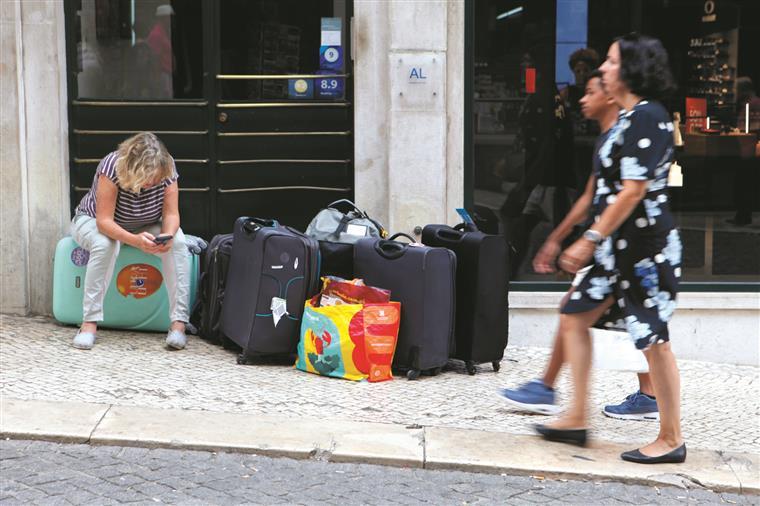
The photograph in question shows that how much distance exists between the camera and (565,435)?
521 cm

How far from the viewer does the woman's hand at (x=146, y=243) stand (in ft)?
22.6

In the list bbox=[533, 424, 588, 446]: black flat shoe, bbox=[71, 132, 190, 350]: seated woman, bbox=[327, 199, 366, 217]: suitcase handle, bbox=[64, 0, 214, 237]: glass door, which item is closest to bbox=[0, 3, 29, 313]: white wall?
bbox=[64, 0, 214, 237]: glass door

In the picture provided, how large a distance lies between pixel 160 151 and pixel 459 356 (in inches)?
86.2

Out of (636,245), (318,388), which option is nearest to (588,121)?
(318,388)

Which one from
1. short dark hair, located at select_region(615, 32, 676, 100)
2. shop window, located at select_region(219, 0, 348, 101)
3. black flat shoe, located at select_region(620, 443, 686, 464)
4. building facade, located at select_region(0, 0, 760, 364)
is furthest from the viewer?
shop window, located at select_region(219, 0, 348, 101)

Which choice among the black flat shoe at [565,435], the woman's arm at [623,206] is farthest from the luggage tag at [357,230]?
the woman's arm at [623,206]

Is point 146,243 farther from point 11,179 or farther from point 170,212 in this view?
point 11,179

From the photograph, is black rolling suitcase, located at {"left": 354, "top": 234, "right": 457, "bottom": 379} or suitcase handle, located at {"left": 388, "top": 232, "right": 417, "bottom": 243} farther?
suitcase handle, located at {"left": 388, "top": 232, "right": 417, "bottom": 243}

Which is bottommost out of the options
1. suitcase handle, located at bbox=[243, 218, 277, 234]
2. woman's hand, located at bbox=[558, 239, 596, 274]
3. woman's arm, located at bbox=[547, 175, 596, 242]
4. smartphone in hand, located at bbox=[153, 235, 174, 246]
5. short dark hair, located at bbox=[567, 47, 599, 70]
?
smartphone in hand, located at bbox=[153, 235, 174, 246]

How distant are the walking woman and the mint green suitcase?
3.17 meters

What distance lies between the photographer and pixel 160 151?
6.92 meters

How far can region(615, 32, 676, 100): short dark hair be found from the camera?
4.86 meters

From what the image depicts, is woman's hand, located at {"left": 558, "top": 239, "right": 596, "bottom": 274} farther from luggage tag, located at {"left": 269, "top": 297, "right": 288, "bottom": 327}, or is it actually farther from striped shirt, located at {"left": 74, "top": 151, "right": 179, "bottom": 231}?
striped shirt, located at {"left": 74, "top": 151, "right": 179, "bottom": 231}

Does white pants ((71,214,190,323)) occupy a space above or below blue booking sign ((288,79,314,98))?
below
